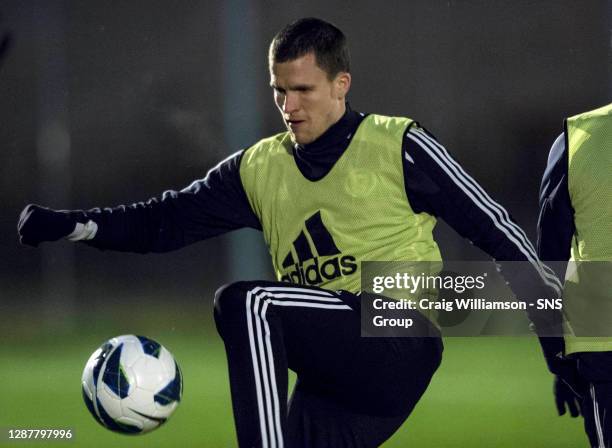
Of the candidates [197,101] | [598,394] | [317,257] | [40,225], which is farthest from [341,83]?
[197,101]

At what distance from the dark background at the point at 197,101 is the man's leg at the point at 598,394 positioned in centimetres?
209

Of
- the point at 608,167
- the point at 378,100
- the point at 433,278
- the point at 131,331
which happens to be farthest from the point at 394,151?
the point at 131,331

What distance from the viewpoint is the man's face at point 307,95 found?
329 centimetres

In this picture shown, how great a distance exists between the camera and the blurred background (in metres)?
5.00

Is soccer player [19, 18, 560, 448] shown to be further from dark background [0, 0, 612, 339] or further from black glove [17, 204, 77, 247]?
dark background [0, 0, 612, 339]

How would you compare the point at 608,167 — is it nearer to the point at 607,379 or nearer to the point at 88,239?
the point at 607,379

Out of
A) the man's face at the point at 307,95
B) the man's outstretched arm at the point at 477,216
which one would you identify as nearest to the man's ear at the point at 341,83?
the man's face at the point at 307,95

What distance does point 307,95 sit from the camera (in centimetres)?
331

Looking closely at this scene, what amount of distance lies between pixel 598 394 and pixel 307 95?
1.14 m

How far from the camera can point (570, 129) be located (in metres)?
3.18

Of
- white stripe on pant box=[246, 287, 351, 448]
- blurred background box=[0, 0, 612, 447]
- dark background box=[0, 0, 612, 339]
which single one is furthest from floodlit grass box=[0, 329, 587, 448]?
white stripe on pant box=[246, 287, 351, 448]

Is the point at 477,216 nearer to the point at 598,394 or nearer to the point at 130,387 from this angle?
the point at 598,394

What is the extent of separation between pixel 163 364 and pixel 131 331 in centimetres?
214

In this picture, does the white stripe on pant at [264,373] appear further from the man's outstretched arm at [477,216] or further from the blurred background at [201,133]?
the blurred background at [201,133]
